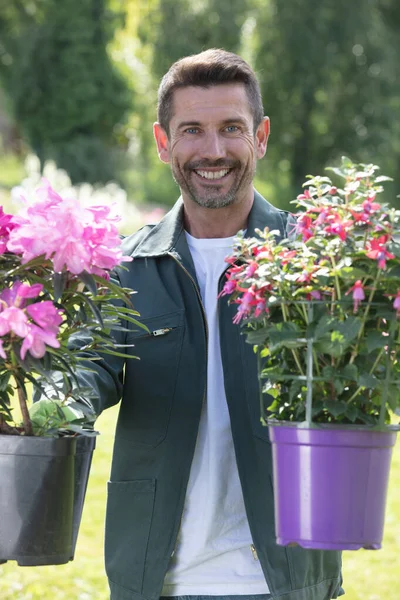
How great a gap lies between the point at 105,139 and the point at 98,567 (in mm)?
22472

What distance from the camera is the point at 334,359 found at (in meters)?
2.24

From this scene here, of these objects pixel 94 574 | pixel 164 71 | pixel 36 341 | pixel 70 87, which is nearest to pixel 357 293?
pixel 36 341

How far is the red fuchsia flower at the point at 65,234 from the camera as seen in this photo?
2.20 metres

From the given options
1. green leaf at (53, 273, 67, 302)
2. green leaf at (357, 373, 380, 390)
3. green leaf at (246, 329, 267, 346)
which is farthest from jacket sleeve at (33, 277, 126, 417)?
green leaf at (357, 373, 380, 390)

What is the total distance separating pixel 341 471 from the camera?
219 cm

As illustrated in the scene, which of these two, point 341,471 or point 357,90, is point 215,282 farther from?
point 357,90

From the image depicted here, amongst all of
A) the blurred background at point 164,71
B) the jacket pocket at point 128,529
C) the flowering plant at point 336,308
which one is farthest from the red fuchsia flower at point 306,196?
the blurred background at point 164,71

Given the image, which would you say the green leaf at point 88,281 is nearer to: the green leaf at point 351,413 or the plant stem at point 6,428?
the plant stem at point 6,428

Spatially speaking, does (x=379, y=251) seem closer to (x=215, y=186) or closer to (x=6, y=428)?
(x=6, y=428)

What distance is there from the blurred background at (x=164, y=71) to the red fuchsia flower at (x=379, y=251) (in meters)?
23.4

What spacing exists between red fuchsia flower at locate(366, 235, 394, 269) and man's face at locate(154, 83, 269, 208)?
94cm

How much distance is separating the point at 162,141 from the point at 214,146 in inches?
14.0

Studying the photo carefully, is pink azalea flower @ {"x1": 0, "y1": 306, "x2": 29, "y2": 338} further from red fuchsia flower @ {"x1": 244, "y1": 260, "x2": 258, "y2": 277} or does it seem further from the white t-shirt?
the white t-shirt

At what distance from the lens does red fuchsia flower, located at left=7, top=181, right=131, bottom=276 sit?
2.20 m
